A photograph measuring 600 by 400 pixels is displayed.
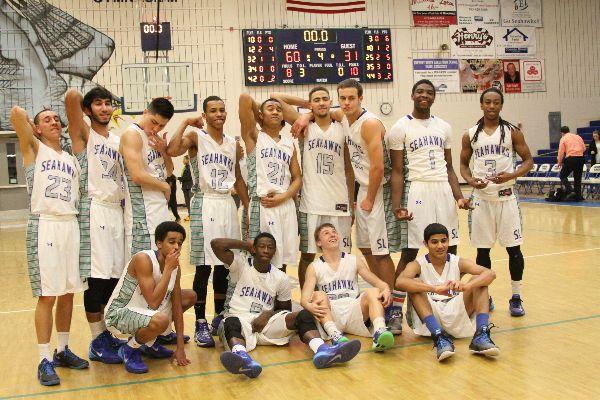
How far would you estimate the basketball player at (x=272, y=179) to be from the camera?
17.3ft

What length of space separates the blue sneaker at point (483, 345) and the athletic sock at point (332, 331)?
0.87m

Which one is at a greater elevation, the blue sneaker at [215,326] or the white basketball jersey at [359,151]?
the white basketball jersey at [359,151]

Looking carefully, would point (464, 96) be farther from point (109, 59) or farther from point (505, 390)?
point (505, 390)

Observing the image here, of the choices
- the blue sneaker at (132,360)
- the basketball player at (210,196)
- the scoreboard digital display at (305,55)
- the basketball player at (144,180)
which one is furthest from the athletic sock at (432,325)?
the scoreboard digital display at (305,55)

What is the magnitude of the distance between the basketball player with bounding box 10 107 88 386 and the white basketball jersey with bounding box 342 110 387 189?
6.95ft

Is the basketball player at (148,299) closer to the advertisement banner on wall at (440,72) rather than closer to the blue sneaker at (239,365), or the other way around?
the blue sneaker at (239,365)

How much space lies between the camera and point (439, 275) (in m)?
4.86

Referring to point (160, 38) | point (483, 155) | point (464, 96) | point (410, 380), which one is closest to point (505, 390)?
point (410, 380)

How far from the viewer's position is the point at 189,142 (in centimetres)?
528

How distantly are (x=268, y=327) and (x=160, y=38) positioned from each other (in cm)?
1383

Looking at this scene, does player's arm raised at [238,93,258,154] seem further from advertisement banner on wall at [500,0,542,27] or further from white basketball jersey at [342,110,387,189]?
advertisement banner on wall at [500,0,542,27]

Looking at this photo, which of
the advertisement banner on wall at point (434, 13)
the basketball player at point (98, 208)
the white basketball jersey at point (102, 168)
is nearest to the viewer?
the basketball player at point (98, 208)

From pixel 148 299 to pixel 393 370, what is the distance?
64.8 inches

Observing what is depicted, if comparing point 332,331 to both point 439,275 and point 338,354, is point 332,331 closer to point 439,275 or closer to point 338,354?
point 338,354
